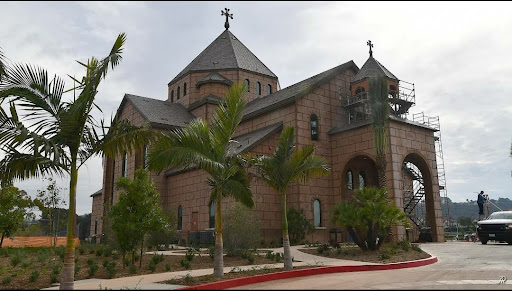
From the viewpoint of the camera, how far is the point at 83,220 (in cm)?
9294

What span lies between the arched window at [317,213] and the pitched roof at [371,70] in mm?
9672

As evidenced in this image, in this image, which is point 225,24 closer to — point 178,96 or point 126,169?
point 178,96

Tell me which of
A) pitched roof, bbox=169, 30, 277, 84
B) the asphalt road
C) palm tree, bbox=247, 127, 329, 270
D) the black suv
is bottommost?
the asphalt road

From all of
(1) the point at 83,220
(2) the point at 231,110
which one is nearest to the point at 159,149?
(2) the point at 231,110

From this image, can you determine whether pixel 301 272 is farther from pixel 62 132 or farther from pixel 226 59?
pixel 226 59

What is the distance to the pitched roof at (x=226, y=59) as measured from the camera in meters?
41.7

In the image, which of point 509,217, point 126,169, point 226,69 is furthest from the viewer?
point 226,69

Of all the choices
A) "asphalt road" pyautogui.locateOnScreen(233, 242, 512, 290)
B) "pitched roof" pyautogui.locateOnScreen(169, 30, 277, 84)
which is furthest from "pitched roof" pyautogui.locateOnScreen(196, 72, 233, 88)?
"asphalt road" pyautogui.locateOnScreen(233, 242, 512, 290)

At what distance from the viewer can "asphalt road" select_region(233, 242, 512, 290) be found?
1118 centimetres

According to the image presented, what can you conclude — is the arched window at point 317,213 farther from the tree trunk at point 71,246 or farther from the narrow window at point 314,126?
the tree trunk at point 71,246

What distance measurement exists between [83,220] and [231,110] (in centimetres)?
8882

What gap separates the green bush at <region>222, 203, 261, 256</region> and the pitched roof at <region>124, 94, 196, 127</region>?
19192 millimetres

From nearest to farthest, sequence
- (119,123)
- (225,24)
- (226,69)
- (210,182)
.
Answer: (119,123), (210,182), (226,69), (225,24)

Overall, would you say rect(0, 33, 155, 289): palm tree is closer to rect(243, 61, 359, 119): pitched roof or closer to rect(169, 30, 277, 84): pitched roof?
rect(243, 61, 359, 119): pitched roof
